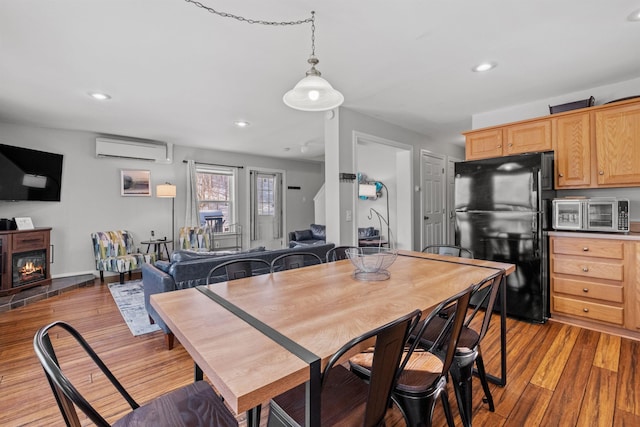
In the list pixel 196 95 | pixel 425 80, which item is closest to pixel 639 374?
pixel 425 80

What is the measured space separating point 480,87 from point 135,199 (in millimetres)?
5662

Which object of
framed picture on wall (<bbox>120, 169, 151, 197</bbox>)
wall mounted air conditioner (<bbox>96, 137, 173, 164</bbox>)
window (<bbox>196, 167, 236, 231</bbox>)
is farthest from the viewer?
window (<bbox>196, 167, 236, 231</bbox>)

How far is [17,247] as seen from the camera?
3.82 m

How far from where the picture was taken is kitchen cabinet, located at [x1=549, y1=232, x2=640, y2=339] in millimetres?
2523

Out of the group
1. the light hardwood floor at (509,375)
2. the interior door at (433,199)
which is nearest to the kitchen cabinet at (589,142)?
the light hardwood floor at (509,375)

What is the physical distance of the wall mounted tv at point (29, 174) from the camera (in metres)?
3.91

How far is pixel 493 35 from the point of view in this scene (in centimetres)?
213

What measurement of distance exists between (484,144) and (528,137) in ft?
1.49

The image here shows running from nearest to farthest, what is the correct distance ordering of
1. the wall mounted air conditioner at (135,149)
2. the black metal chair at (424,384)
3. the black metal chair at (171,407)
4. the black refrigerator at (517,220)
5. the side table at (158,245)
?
1. the black metal chair at (171,407)
2. the black metal chair at (424,384)
3. the black refrigerator at (517,220)
4. the wall mounted air conditioner at (135,149)
5. the side table at (158,245)

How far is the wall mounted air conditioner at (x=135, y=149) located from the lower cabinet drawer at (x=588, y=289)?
243 inches

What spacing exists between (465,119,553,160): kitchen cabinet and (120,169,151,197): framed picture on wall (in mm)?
5405

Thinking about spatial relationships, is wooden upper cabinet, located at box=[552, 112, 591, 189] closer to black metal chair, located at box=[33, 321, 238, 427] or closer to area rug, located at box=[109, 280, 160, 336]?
black metal chair, located at box=[33, 321, 238, 427]

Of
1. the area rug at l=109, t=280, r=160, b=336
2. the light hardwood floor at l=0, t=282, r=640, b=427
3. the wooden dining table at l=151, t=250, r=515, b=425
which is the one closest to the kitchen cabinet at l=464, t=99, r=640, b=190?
the light hardwood floor at l=0, t=282, r=640, b=427

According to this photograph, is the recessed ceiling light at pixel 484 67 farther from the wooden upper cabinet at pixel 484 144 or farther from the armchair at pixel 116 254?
the armchair at pixel 116 254
